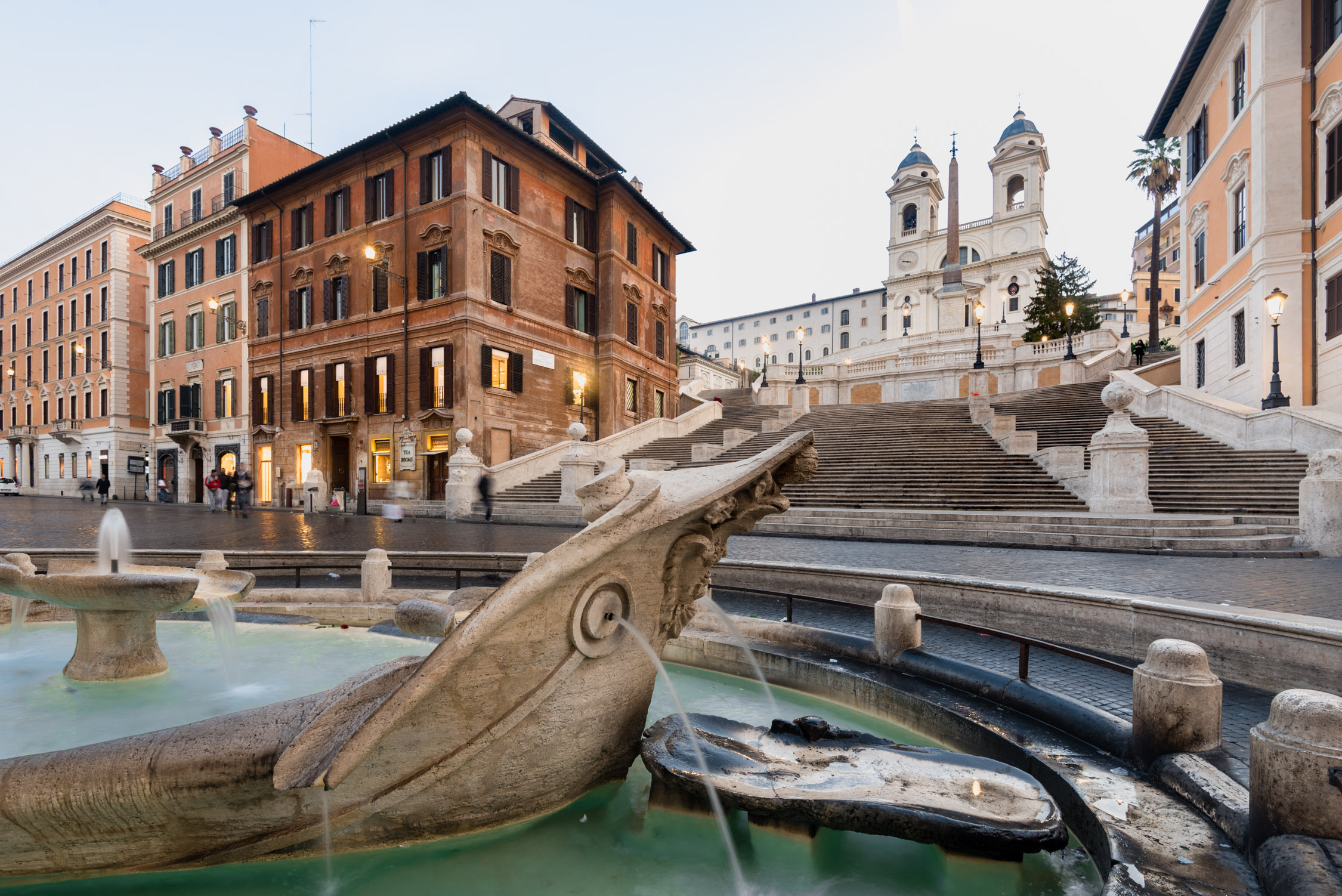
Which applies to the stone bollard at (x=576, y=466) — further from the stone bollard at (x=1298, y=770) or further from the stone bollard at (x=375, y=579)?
the stone bollard at (x=1298, y=770)

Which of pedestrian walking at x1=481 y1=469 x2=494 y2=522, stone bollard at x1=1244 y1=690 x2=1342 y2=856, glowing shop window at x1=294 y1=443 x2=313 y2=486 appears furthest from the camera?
glowing shop window at x1=294 y1=443 x2=313 y2=486

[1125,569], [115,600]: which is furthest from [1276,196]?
[115,600]

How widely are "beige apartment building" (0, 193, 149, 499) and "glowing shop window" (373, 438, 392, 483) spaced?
20231 mm

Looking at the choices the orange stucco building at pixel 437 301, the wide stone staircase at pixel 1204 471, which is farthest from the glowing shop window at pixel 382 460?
the wide stone staircase at pixel 1204 471

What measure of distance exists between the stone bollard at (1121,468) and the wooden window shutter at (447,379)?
2042 cm

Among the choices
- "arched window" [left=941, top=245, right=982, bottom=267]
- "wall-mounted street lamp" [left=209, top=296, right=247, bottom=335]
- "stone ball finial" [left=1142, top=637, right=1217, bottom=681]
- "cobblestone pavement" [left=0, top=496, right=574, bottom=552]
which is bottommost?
"cobblestone pavement" [left=0, top=496, right=574, bottom=552]

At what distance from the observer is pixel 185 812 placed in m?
2.13

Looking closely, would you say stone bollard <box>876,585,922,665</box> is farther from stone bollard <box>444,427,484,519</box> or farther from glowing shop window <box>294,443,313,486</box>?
glowing shop window <box>294,443,313,486</box>

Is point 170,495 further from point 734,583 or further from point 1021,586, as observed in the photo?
point 1021,586

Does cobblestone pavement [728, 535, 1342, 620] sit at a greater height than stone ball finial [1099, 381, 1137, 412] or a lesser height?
lesser

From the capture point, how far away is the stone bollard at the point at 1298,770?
6.17 ft

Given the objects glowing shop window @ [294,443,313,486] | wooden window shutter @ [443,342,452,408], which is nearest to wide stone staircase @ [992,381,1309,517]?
wooden window shutter @ [443,342,452,408]

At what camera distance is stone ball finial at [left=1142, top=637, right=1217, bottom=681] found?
2.58m

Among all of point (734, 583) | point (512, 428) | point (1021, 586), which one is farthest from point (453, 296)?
point (1021, 586)
